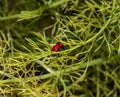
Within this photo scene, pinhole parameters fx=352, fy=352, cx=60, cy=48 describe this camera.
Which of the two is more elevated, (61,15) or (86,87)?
(61,15)

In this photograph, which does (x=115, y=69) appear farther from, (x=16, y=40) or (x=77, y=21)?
(x=16, y=40)

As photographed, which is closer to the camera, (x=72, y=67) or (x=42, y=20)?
(x=72, y=67)

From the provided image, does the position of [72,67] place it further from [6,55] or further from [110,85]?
[110,85]

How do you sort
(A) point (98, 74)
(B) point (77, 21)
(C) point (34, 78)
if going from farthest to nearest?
(A) point (98, 74) < (B) point (77, 21) < (C) point (34, 78)

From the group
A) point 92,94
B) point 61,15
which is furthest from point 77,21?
point 92,94

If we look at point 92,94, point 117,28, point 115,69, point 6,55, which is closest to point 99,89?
point 92,94

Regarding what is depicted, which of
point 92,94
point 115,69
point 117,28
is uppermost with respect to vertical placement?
point 117,28

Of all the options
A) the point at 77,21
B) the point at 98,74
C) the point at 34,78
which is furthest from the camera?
the point at 98,74
